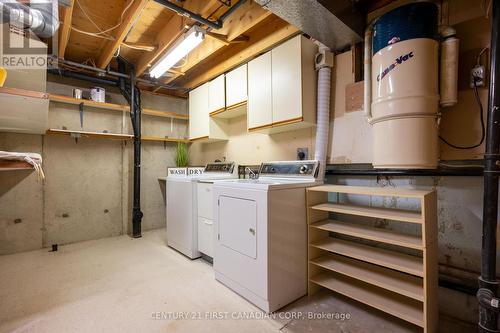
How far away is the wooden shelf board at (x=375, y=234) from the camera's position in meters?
1.45

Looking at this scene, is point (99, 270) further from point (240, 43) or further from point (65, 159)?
point (240, 43)

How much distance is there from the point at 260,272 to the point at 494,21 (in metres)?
2.14

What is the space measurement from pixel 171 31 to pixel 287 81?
5.04ft

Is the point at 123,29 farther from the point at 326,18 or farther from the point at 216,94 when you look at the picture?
the point at 326,18

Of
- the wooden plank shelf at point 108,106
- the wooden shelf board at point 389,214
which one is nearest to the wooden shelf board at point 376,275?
the wooden shelf board at point 389,214

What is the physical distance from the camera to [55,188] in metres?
3.30

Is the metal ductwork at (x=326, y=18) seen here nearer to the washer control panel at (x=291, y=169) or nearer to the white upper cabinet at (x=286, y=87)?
the white upper cabinet at (x=286, y=87)

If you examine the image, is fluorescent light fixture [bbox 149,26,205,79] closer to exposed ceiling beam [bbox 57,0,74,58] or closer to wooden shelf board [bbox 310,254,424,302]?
exposed ceiling beam [bbox 57,0,74,58]

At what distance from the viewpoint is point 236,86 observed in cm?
303

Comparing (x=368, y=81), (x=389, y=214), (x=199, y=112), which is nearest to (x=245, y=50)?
(x=199, y=112)

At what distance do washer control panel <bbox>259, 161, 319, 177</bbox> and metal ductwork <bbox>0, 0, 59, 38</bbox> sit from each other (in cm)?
231

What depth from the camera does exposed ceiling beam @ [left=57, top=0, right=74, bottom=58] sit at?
1999 millimetres

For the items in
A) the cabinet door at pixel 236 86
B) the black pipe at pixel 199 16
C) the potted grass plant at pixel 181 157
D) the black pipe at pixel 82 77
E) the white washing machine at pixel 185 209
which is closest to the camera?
the black pipe at pixel 199 16

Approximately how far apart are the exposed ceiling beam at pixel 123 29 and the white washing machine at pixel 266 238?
176cm
